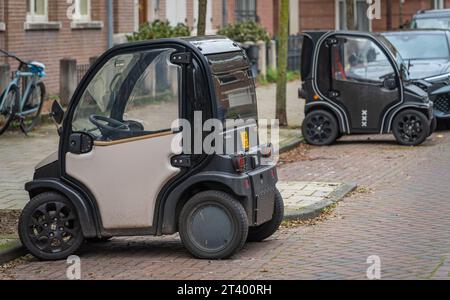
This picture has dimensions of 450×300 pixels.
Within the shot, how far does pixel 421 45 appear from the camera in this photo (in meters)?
21.2

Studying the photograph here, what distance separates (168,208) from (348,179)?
5.25 meters

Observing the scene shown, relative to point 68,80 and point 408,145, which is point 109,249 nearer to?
point 408,145

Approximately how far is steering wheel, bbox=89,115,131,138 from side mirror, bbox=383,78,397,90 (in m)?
8.64

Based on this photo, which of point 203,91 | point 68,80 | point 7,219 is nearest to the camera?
point 203,91

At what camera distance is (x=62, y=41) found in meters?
24.0

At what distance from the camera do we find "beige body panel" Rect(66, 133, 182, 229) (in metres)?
9.19

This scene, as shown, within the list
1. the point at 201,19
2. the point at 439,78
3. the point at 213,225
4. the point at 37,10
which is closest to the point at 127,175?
the point at 213,225

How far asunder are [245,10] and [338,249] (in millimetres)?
28736

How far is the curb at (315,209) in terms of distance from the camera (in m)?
11.1

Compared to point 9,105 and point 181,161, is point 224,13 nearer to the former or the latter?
point 9,105

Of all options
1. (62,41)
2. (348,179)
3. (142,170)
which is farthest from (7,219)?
(62,41)

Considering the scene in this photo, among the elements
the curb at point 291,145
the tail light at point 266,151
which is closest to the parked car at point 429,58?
the curb at point 291,145

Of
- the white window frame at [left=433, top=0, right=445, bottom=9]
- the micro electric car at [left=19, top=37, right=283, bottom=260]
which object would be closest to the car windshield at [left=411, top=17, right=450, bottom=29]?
the micro electric car at [left=19, top=37, right=283, bottom=260]

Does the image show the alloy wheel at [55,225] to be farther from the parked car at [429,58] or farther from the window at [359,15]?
the window at [359,15]
